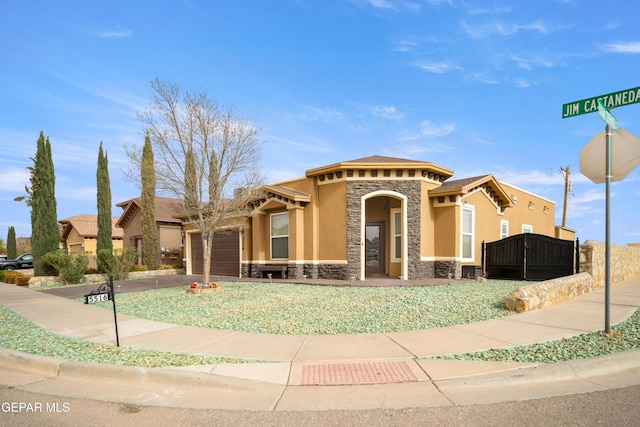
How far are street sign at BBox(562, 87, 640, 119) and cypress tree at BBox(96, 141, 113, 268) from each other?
2287 centimetres

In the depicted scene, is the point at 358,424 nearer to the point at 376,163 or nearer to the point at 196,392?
the point at 196,392

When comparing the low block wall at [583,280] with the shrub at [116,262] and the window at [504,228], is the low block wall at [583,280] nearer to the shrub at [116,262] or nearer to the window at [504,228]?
the window at [504,228]

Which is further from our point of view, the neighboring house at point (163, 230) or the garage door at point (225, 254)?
the neighboring house at point (163, 230)

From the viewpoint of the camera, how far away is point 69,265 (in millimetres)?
17406

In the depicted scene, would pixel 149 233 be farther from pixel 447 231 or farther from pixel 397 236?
pixel 447 231

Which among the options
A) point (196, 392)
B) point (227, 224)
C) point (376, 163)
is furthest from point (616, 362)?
point (227, 224)

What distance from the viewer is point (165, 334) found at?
21.4 ft

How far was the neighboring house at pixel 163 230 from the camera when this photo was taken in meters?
23.9

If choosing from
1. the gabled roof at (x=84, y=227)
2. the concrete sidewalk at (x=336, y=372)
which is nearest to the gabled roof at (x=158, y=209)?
the gabled roof at (x=84, y=227)

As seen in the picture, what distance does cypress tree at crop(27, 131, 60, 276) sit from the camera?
1964 centimetres

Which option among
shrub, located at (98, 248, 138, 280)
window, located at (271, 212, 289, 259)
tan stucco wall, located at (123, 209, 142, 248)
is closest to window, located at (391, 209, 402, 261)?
window, located at (271, 212, 289, 259)

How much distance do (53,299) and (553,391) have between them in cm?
1361

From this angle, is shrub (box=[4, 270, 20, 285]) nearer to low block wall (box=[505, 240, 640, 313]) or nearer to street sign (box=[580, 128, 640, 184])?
low block wall (box=[505, 240, 640, 313])

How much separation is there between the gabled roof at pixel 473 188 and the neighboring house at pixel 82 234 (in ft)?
93.5
